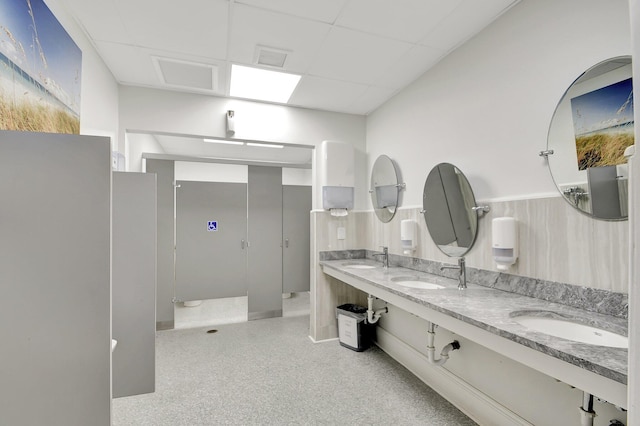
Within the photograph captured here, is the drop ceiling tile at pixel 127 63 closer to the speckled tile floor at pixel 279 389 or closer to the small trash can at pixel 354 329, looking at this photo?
the speckled tile floor at pixel 279 389

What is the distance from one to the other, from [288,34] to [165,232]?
122 inches

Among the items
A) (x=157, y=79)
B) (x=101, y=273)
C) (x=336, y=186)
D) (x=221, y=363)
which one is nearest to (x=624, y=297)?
(x=101, y=273)

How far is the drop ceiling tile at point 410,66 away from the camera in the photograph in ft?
7.62

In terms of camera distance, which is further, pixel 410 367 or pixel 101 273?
pixel 410 367

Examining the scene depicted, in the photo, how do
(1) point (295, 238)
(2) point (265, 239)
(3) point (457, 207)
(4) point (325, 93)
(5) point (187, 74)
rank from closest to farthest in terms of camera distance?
(3) point (457, 207) < (5) point (187, 74) < (4) point (325, 93) < (2) point (265, 239) < (1) point (295, 238)

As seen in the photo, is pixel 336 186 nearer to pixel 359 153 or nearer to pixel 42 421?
pixel 359 153

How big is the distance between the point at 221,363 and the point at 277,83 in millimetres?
2844

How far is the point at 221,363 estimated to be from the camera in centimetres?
280

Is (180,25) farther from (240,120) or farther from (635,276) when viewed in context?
(635,276)

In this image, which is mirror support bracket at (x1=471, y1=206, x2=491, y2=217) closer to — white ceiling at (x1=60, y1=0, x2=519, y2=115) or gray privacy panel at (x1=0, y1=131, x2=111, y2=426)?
white ceiling at (x1=60, y1=0, x2=519, y2=115)

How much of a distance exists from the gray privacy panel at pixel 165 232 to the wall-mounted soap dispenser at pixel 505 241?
12.6 feet

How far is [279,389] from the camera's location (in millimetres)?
2336

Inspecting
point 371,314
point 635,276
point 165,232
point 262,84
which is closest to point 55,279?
point 635,276

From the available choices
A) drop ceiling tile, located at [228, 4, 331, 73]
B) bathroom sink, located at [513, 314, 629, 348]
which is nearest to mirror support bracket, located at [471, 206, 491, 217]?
bathroom sink, located at [513, 314, 629, 348]
